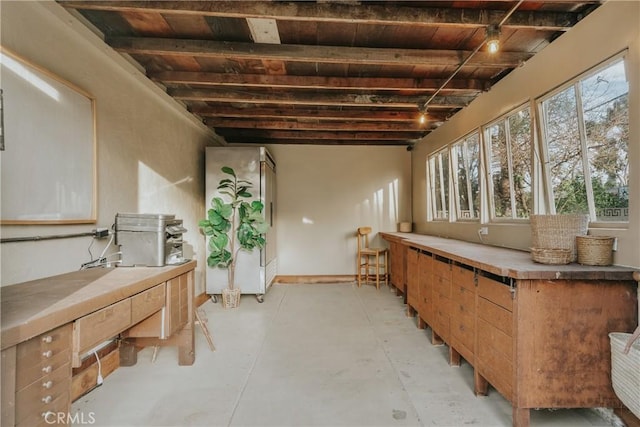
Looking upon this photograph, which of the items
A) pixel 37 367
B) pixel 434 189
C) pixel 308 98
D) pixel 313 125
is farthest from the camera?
pixel 434 189

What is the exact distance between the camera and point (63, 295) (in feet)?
5.08

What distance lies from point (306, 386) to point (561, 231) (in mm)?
2231

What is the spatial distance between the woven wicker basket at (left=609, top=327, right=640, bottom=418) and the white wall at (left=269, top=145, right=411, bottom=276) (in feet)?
15.9

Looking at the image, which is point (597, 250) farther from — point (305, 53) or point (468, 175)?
point (305, 53)

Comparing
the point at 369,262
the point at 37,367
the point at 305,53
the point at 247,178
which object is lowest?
the point at 369,262

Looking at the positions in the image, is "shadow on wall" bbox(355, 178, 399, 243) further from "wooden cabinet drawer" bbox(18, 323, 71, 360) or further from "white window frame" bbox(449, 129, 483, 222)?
"wooden cabinet drawer" bbox(18, 323, 71, 360)

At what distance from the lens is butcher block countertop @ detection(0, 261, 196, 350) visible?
1171 millimetres

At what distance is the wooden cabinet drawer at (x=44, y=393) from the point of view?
1144 mm

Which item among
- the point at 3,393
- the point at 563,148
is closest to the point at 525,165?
the point at 563,148

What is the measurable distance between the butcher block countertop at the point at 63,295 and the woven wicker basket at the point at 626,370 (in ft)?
9.01

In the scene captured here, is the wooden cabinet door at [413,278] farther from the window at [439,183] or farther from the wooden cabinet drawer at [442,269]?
the window at [439,183]

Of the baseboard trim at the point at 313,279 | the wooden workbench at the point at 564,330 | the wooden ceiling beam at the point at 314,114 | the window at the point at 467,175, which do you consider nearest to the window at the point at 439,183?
the window at the point at 467,175

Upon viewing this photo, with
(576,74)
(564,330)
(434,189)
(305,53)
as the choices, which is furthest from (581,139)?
(434,189)

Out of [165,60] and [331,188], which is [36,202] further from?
[331,188]
